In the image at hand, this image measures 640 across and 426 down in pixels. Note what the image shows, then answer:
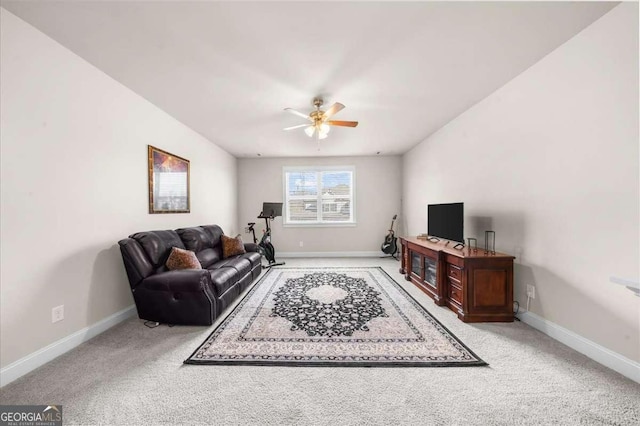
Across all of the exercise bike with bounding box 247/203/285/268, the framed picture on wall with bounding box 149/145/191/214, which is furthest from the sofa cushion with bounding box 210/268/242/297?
the exercise bike with bounding box 247/203/285/268

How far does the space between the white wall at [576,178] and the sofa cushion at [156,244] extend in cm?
400

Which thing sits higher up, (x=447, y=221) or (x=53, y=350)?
(x=447, y=221)

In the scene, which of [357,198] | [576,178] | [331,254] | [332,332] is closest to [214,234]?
[332,332]

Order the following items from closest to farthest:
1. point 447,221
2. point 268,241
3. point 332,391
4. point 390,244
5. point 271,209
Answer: point 332,391 < point 447,221 < point 268,241 < point 271,209 < point 390,244

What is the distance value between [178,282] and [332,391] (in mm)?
1810

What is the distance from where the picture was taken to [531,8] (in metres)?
1.65

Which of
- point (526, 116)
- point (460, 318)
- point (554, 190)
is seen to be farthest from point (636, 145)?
point (460, 318)

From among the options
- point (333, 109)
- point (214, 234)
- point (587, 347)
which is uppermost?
point (333, 109)

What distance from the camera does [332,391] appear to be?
1.56 metres

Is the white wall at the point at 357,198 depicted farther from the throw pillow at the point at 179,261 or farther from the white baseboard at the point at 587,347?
the white baseboard at the point at 587,347

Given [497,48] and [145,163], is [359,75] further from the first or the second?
[145,163]

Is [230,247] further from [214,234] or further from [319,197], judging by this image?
[319,197]

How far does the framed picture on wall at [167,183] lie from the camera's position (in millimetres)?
3121

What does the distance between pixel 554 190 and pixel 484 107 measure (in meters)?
1.43
